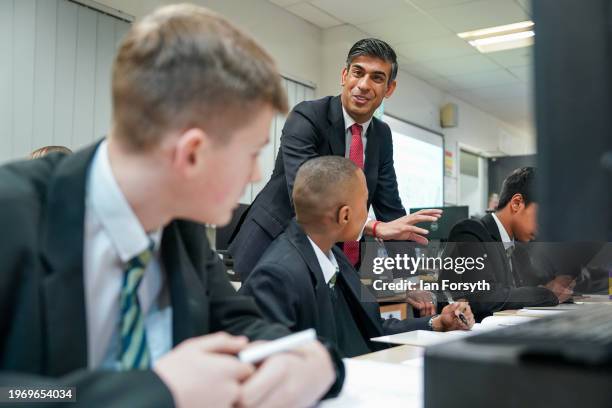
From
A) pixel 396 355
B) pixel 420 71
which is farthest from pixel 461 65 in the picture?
pixel 396 355

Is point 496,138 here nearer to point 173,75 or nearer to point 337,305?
point 337,305

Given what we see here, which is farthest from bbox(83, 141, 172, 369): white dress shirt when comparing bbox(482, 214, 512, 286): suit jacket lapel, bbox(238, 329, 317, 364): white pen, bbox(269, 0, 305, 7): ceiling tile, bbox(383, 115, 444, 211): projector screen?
bbox(383, 115, 444, 211): projector screen

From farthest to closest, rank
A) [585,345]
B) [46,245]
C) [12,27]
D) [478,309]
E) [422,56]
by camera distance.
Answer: [422,56] → [12,27] → [478,309] → [46,245] → [585,345]

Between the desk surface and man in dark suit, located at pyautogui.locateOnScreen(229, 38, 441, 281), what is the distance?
23.7 inches

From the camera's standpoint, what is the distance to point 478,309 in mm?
2055

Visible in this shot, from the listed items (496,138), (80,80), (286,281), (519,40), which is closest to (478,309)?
(286,281)

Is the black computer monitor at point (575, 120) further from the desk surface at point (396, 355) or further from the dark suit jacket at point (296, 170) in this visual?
the dark suit jacket at point (296, 170)

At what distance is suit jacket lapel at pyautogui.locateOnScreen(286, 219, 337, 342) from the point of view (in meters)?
1.38

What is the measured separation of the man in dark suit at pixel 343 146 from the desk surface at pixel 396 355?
1.97 ft

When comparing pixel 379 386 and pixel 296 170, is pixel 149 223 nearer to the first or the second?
pixel 379 386

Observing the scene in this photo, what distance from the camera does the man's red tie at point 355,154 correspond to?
208 centimetres

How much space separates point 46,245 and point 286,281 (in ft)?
2.38

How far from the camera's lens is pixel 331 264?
4.96 feet

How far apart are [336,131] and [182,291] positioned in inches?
53.5
